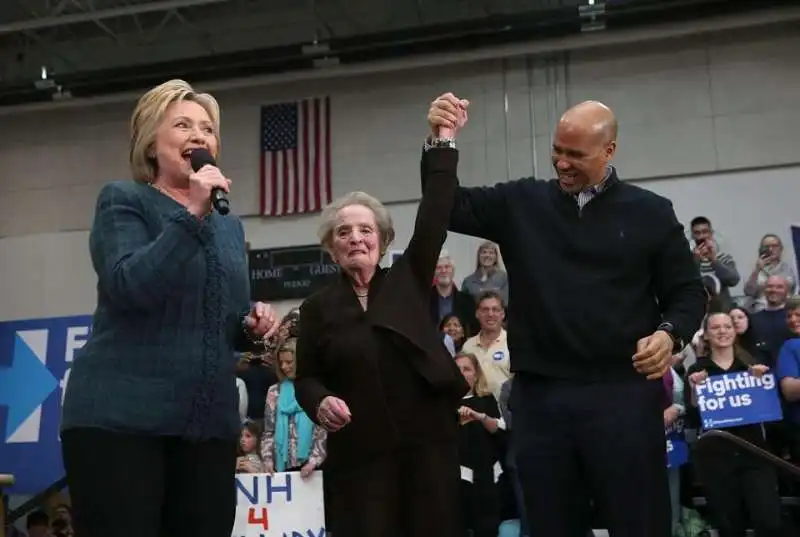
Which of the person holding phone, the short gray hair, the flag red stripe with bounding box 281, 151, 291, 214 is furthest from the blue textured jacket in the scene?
the flag red stripe with bounding box 281, 151, 291, 214

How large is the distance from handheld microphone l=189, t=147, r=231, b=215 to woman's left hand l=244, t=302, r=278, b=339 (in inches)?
8.2

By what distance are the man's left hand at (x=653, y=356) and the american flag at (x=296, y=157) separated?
7.80 metres

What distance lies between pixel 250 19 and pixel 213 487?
9219mm

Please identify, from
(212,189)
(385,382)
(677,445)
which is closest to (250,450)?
(677,445)

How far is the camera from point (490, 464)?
5105 millimetres

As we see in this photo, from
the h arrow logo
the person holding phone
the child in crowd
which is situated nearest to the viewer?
the child in crowd

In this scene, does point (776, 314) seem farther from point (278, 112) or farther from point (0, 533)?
point (278, 112)

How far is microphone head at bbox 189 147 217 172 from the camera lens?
176cm

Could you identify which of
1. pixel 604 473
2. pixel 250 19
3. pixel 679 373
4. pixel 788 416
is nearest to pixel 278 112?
pixel 250 19

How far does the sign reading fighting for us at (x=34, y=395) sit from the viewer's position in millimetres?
7930

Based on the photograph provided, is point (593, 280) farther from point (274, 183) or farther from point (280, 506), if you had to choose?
point (274, 183)

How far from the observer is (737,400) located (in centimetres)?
486

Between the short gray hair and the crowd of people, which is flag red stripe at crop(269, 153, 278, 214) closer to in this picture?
the crowd of people

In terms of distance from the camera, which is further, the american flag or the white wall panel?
the american flag
